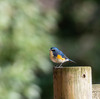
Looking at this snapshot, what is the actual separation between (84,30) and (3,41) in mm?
4969

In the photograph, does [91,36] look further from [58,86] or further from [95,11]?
[58,86]

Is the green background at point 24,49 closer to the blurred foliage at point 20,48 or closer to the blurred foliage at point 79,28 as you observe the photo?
the blurred foliage at point 20,48

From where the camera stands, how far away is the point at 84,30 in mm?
11898

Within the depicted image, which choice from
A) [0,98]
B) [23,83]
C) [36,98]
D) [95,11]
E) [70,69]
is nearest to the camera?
[70,69]

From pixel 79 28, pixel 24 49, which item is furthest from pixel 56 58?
pixel 79 28

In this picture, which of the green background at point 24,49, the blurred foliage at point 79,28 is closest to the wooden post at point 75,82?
the green background at point 24,49

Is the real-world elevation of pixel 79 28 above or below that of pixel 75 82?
above

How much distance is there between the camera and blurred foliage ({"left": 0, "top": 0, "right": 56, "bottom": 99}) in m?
6.92

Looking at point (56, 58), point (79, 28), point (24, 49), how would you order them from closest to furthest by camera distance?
1. point (56, 58)
2. point (24, 49)
3. point (79, 28)

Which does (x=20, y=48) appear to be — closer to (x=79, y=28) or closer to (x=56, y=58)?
(x=56, y=58)

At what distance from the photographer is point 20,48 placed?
755 cm

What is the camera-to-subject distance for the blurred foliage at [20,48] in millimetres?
6918

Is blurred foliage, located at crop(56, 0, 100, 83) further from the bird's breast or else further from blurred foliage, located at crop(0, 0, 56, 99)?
the bird's breast

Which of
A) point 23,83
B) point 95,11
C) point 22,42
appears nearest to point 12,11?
point 22,42
